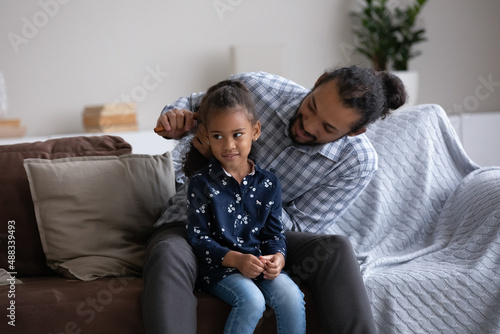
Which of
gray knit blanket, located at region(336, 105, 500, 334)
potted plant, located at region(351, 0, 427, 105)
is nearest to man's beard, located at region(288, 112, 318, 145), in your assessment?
gray knit blanket, located at region(336, 105, 500, 334)

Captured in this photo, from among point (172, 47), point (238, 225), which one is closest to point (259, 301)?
point (238, 225)

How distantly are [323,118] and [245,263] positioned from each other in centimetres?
50

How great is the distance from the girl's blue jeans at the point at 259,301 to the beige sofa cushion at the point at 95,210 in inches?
16.1

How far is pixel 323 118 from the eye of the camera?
6.03ft

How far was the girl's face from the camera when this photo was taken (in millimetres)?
1681

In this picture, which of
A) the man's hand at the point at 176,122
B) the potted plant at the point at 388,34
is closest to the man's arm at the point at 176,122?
the man's hand at the point at 176,122

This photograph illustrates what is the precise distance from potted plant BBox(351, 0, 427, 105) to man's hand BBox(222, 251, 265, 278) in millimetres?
2298

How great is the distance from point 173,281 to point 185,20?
2.36 meters

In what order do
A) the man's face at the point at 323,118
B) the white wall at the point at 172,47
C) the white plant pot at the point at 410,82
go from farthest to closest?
the white plant pot at the point at 410,82 < the white wall at the point at 172,47 < the man's face at the point at 323,118

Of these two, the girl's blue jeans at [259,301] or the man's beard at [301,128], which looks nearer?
the girl's blue jeans at [259,301]

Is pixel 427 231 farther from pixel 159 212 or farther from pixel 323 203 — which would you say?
pixel 159 212

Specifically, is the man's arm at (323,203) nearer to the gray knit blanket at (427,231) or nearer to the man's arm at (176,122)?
the gray knit blanket at (427,231)

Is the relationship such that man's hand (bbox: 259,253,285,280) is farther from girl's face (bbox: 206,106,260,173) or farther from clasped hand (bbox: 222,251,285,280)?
girl's face (bbox: 206,106,260,173)

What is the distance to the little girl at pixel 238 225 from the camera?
1.63 m
